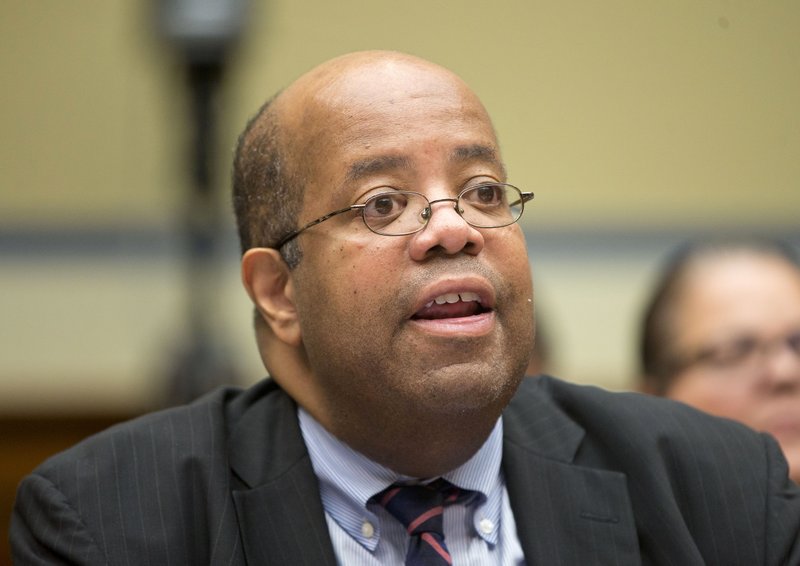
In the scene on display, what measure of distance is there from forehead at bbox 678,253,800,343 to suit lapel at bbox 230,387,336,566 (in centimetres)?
130

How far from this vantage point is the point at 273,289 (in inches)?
92.8

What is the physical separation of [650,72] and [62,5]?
114 inches

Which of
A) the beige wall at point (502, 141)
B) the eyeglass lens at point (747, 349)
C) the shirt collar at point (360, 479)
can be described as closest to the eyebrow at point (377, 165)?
the shirt collar at point (360, 479)

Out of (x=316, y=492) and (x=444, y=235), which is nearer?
(x=444, y=235)

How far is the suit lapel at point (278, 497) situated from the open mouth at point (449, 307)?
0.39 m

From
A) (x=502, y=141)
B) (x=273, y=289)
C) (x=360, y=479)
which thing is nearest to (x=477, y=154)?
(x=273, y=289)

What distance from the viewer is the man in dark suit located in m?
2.07

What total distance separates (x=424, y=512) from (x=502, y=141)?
Answer: 3699 mm

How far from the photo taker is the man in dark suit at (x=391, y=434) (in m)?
2.07

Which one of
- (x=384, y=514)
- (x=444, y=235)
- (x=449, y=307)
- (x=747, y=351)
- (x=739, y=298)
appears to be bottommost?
(x=384, y=514)

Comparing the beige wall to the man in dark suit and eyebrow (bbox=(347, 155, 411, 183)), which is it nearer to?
the man in dark suit

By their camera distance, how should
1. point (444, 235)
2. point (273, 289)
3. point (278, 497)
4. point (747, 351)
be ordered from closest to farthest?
point (444, 235)
point (278, 497)
point (273, 289)
point (747, 351)

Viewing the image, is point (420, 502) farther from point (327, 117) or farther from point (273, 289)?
point (327, 117)

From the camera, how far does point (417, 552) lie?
213 cm
